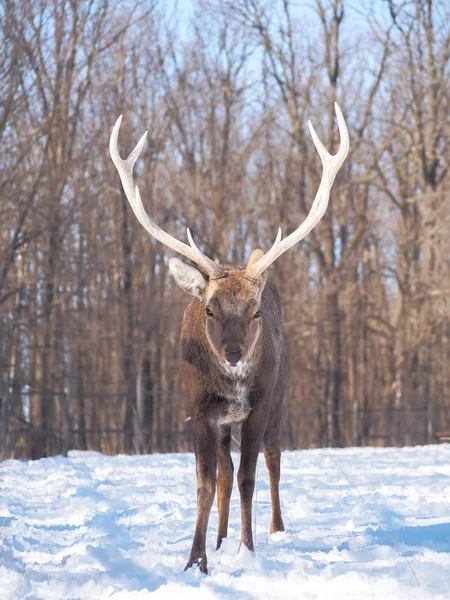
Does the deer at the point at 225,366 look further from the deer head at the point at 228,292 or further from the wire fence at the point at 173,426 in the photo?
the wire fence at the point at 173,426

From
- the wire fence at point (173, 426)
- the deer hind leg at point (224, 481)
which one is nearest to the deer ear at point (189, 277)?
the deer hind leg at point (224, 481)

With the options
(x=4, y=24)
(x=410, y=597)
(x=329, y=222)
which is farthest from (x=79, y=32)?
(x=410, y=597)

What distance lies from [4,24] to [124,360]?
10599 millimetres

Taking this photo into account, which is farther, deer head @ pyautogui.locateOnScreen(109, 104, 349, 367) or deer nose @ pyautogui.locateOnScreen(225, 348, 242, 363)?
deer head @ pyautogui.locateOnScreen(109, 104, 349, 367)

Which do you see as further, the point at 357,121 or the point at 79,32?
the point at 357,121

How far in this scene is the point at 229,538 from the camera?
543 centimetres

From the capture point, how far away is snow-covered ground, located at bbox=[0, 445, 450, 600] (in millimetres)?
3934

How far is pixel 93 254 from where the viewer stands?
2192cm

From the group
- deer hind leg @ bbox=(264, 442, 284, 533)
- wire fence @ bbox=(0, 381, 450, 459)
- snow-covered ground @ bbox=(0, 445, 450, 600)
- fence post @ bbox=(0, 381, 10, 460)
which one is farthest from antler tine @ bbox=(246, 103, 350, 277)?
wire fence @ bbox=(0, 381, 450, 459)

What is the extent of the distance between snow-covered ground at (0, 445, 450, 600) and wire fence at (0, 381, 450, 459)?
32.4 feet

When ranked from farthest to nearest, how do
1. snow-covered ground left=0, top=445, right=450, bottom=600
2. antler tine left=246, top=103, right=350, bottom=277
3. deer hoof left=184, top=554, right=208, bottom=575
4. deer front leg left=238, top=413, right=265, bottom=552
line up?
antler tine left=246, top=103, right=350, bottom=277
deer front leg left=238, top=413, right=265, bottom=552
deer hoof left=184, top=554, right=208, bottom=575
snow-covered ground left=0, top=445, right=450, bottom=600

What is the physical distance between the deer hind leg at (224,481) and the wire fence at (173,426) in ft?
43.7

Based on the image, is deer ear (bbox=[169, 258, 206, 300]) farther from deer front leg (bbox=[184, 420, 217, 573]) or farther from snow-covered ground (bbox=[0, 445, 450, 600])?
snow-covered ground (bbox=[0, 445, 450, 600])

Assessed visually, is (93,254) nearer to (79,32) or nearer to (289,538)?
(79,32)
